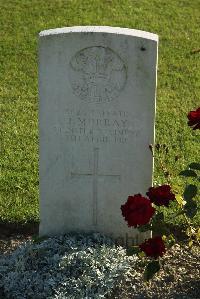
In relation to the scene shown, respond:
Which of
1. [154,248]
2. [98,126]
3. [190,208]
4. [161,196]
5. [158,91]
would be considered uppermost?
[158,91]

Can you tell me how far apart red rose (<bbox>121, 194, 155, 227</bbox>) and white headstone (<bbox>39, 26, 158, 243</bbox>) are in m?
0.65

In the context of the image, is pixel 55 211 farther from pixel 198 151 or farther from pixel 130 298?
pixel 198 151

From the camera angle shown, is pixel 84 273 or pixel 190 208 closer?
pixel 190 208

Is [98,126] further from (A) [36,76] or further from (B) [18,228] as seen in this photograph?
(A) [36,76]

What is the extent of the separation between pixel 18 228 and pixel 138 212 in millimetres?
1590

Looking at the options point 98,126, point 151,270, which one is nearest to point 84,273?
point 151,270

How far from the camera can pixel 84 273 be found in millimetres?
4348

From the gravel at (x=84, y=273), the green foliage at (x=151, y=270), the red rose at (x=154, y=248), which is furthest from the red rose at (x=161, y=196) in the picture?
the gravel at (x=84, y=273)

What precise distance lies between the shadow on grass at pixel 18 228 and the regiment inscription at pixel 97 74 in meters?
1.33

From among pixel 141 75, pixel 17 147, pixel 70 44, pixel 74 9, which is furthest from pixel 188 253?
pixel 74 9

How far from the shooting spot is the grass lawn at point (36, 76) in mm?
5895

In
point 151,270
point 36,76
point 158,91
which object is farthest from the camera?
point 36,76

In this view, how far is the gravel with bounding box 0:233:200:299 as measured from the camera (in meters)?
4.30

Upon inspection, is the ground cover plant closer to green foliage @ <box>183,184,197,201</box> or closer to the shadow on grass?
the shadow on grass
